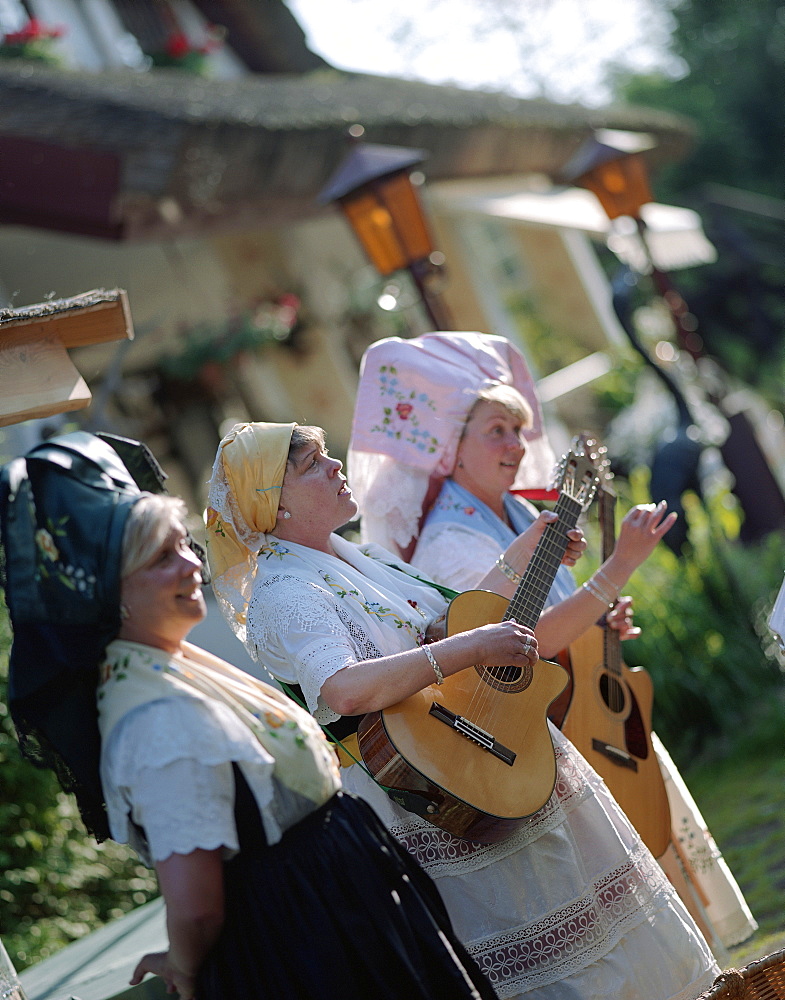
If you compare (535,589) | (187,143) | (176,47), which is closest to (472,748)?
(535,589)

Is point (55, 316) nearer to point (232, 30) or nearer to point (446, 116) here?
point (446, 116)

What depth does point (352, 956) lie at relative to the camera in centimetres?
192

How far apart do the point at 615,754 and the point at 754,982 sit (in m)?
0.70

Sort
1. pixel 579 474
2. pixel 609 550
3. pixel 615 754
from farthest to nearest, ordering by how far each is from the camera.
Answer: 1. pixel 609 550
2. pixel 579 474
3. pixel 615 754

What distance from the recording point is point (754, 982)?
2.41 metres

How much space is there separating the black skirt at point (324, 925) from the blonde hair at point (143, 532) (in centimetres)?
40

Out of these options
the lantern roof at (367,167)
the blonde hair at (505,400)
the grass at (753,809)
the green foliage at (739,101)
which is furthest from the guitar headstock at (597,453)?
the green foliage at (739,101)

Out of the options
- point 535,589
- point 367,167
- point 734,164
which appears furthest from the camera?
point 734,164

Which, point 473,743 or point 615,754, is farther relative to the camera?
point 615,754

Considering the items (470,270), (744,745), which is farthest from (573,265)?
(744,745)

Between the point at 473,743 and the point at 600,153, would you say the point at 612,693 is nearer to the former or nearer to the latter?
the point at 473,743

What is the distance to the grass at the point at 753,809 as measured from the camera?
153 inches

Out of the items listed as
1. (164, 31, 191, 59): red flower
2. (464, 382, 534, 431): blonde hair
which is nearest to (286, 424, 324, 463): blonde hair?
(464, 382, 534, 431): blonde hair

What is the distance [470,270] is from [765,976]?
9572 millimetres
